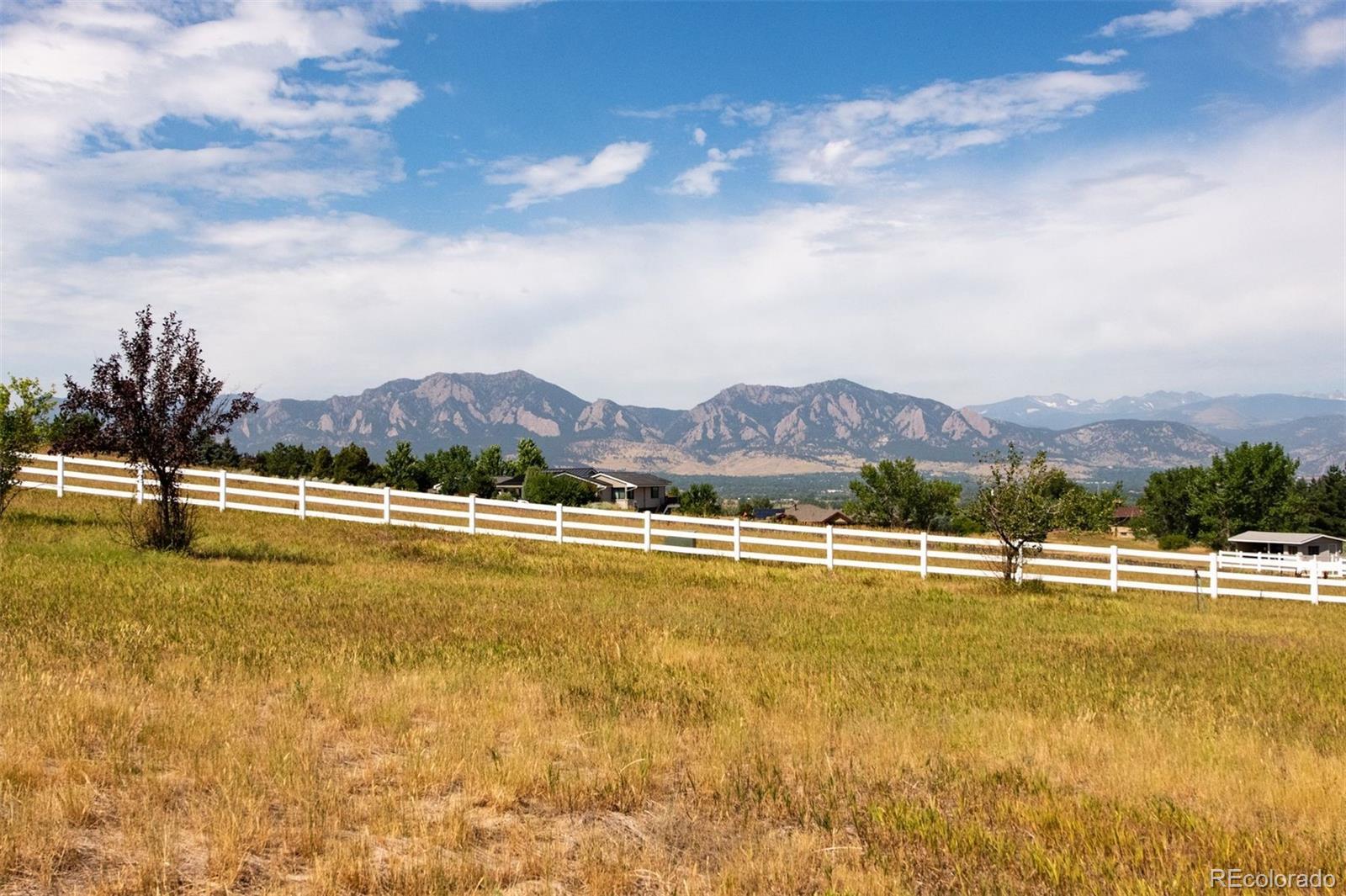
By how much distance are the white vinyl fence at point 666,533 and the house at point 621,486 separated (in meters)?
111

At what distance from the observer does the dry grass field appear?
5.20 metres

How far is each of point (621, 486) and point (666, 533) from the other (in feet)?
413

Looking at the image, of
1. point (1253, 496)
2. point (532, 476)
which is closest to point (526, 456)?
point (532, 476)

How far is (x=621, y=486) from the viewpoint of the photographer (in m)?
152

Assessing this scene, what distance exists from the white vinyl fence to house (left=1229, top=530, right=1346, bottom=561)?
206 feet

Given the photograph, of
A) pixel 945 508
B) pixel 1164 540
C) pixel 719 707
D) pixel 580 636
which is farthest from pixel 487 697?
pixel 1164 540

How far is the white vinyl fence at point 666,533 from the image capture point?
24.2m

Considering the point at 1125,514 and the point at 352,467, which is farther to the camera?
the point at 1125,514

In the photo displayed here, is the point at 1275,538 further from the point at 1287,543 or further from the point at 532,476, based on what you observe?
the point at 532,476

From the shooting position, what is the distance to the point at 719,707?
8914mm

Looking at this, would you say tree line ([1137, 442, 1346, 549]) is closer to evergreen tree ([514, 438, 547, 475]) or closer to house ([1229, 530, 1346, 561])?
house ([1229, 530, 1346, 561])

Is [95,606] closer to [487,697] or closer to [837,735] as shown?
[487,697]

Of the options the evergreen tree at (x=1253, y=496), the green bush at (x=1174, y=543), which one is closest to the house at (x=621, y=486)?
the green bush at (x=1174, y=543)

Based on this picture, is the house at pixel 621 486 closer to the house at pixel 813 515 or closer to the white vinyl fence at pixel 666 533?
the house at pixel 813 515
